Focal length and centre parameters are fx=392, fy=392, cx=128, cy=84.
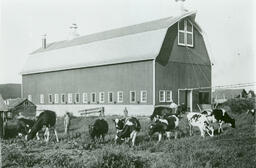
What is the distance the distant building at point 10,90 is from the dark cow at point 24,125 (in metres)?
0.57

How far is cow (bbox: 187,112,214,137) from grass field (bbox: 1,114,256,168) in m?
0.28

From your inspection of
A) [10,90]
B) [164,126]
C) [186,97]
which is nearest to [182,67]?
[186,97]

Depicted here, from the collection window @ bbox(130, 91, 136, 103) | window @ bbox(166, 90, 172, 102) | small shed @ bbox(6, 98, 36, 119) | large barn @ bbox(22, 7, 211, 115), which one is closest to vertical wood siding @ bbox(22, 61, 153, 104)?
large barn @ bbox(22, 7, 211, 115)

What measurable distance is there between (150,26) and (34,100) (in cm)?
353

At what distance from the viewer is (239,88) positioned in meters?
8.62

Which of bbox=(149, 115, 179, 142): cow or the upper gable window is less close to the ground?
the upper gable window

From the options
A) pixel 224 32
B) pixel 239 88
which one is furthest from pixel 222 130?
pixel 224 32

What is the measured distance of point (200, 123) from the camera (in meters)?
9.30

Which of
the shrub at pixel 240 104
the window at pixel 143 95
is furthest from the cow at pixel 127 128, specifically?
the shrub at pixel 240 104

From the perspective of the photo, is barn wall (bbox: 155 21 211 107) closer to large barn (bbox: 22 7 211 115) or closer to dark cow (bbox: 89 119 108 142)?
large barn (bbox: 22 7 211 115)

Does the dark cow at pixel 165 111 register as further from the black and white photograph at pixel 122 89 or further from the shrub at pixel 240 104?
the shrub at pixel 240 104

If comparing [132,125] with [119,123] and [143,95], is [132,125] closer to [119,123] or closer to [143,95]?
[119,123]

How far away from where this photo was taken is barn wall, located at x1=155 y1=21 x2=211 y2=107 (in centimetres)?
1041

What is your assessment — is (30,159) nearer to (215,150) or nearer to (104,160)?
(104,160)
